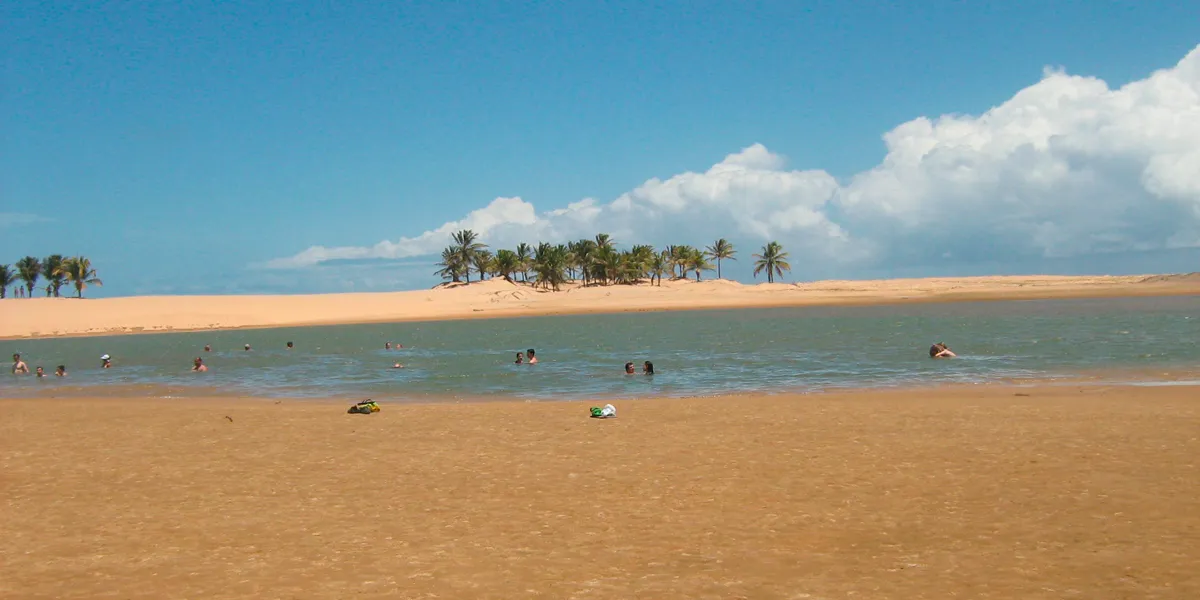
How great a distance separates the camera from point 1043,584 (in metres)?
6.76

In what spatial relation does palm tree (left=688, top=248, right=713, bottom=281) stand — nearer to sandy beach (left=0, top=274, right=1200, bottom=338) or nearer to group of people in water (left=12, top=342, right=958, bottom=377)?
sandy beach (left=0, top=274, right=1200, bottom=338)

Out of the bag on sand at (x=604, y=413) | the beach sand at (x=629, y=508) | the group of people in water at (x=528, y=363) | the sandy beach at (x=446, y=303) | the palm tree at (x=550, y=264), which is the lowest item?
the beach sand at (x=629, y=508)

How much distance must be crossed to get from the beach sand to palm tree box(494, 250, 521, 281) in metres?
120

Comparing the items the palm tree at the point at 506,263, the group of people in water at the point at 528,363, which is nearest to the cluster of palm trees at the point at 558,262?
the palm tree at the point at 506,263

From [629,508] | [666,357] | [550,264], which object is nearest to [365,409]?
[629,508]

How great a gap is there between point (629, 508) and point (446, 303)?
9763 cm

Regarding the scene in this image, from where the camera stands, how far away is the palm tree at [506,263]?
5352 inches

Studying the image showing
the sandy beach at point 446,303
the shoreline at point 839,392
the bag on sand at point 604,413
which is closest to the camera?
the bag on sand at point 604,413

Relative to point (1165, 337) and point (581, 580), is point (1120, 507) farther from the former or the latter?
point (1165, 337)

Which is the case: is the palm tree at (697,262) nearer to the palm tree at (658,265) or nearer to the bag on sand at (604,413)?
the palm tree at (658,265)

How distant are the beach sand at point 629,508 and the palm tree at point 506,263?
119722mm

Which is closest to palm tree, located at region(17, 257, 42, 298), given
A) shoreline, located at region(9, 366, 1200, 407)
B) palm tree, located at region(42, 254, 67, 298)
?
palm tree, located at region(42, 254, 67, 298)

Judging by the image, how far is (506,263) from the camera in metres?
136

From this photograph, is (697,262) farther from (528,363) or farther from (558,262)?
(528,363)
